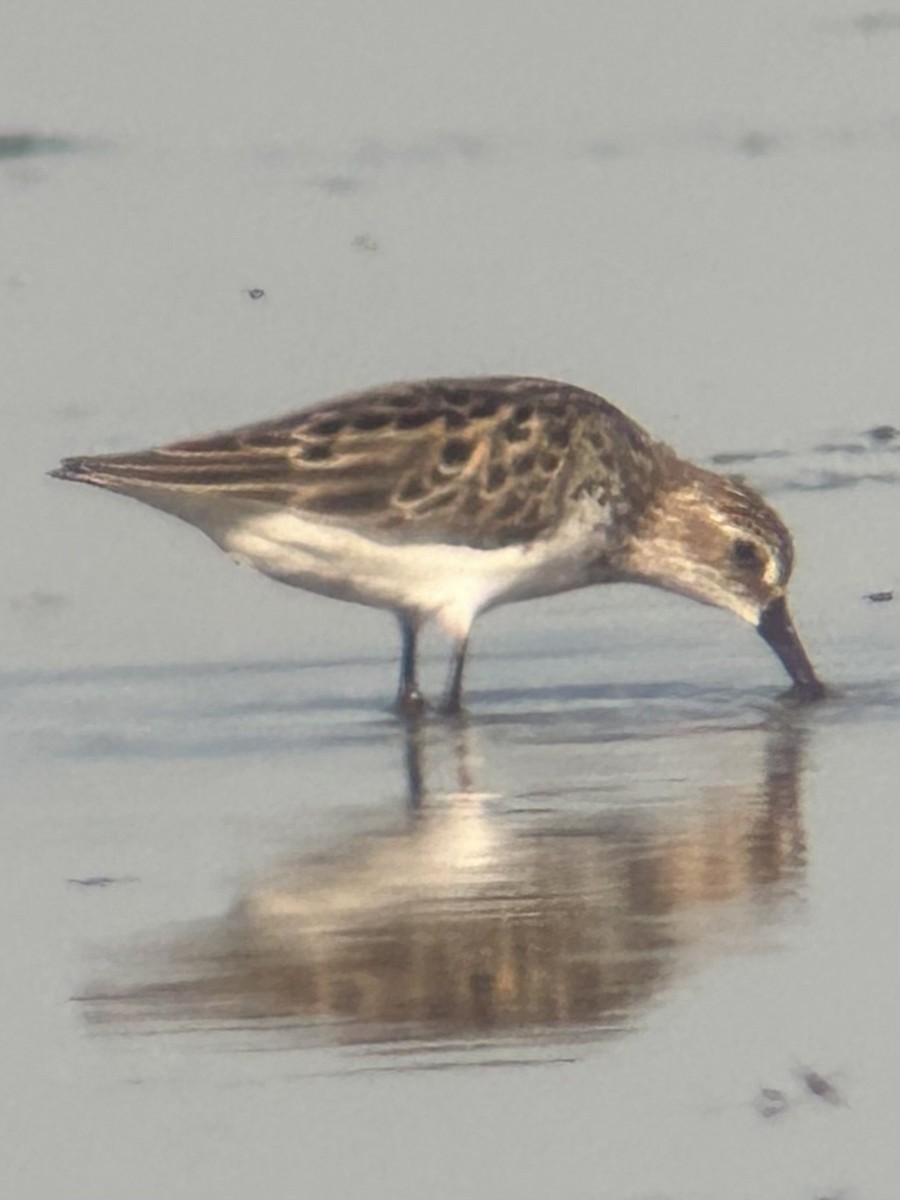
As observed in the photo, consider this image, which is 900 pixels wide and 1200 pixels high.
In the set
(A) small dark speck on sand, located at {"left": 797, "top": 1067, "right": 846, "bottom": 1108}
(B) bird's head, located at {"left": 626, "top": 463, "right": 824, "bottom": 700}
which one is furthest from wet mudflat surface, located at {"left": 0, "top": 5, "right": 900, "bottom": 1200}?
(B) bird's head, located at {"left": 626, "top": 463, "right": 824, "bottom": 700}

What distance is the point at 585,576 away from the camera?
837cm

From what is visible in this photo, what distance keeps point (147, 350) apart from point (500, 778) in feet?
12.3

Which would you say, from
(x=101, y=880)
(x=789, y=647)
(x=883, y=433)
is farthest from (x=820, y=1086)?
(x=883, y=433)

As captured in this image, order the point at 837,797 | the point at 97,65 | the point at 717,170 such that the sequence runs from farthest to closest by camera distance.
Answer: the point at 97,65
the point at 717,170
the point at 837,797

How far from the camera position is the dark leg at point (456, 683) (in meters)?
7.63

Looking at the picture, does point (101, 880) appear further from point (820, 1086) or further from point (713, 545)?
point (713, 545)

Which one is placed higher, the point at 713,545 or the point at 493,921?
the point at 713,545

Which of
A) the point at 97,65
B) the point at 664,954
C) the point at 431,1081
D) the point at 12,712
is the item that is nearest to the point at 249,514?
the point at 12,712

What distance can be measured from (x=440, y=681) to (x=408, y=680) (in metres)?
0.33

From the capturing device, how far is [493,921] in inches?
238

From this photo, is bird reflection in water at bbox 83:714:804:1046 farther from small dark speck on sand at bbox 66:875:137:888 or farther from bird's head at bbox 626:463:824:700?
bird's head at bbox 626:463:824:700

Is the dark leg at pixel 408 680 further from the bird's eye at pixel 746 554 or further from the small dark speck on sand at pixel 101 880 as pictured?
the small dark speck on sand at pixel 101 880

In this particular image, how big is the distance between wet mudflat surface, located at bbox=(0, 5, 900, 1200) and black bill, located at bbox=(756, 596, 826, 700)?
95mm

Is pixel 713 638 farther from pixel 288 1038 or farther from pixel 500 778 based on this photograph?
pixel 288 1038
